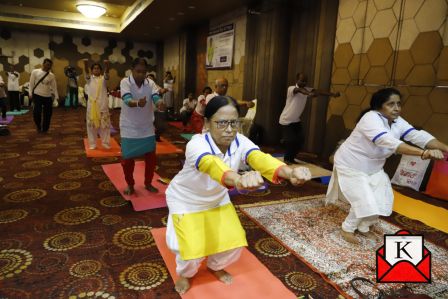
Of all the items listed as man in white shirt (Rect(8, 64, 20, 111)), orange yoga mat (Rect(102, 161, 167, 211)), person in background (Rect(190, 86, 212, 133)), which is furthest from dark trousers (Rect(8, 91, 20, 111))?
orange yoga mat (Rect(102, 161, 167, 211))

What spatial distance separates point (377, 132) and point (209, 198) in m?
1.33

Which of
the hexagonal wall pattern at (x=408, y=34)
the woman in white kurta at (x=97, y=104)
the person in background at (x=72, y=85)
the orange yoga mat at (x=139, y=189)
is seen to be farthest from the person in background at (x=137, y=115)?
the person in background at (x=72, y=85)

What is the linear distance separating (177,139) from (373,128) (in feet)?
16.3

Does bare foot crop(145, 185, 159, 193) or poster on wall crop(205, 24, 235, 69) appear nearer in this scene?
bare foot crop(145, 185, 159, 193)

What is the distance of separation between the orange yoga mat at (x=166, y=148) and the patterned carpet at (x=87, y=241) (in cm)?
134

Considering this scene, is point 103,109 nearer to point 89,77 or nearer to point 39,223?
point 89,77

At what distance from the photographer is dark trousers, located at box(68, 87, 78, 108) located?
12.2 metres

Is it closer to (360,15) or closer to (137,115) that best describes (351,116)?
(360,15)

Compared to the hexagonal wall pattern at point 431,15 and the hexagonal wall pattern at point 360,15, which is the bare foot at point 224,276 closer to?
the hexagonal wall pattern at point 431,15

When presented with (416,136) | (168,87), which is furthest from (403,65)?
(168,87)

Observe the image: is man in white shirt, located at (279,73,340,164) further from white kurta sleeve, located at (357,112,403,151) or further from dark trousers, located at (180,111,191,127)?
dark trousers, located at (180,111,191,127)

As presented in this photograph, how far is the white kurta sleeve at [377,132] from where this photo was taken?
2176 mm

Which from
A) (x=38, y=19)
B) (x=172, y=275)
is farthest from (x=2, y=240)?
(x=38, y=19)

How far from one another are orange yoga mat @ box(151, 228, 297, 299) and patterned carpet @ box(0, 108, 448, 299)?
7 cm
